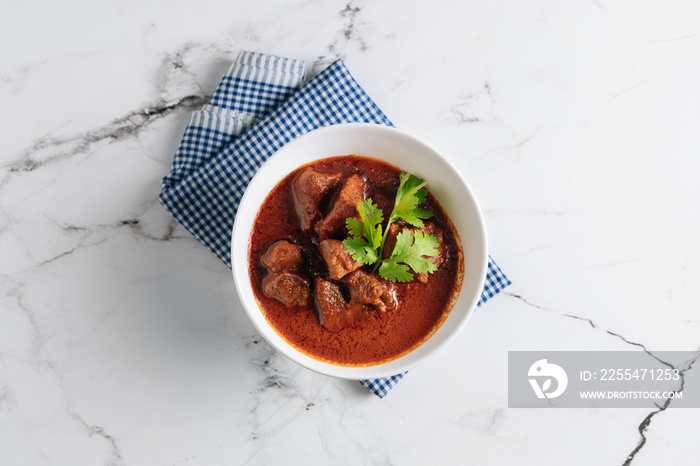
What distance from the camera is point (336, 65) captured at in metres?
3.32

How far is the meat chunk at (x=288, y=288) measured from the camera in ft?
9.43

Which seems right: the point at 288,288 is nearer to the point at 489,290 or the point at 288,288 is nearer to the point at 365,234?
the point at 365,234

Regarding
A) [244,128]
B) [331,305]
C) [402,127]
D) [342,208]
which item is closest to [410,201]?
[342,208]

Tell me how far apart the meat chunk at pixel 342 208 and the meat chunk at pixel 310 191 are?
0.05 m

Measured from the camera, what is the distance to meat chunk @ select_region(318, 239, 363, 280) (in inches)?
112

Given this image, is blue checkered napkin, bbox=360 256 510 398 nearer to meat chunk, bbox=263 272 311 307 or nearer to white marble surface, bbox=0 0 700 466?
white marble surface, bbox=0 0 700 466

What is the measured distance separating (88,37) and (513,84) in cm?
238

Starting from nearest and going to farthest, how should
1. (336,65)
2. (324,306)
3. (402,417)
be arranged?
(324,306) < (336,65) < (402,417)

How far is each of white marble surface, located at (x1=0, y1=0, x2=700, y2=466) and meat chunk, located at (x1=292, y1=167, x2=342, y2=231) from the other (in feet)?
2.37

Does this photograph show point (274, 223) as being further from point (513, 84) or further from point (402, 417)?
point (513, 84)

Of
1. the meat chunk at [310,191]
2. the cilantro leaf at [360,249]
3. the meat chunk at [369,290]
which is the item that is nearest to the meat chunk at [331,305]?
the meat chunk at [369,290]

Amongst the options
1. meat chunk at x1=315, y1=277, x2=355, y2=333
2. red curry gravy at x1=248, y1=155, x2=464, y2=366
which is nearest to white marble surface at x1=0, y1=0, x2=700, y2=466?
red curry gravy at x1=248, y1=155, x2=464, y2=366

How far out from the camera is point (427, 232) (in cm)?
295

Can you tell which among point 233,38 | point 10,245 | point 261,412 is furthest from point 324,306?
point 10,245
